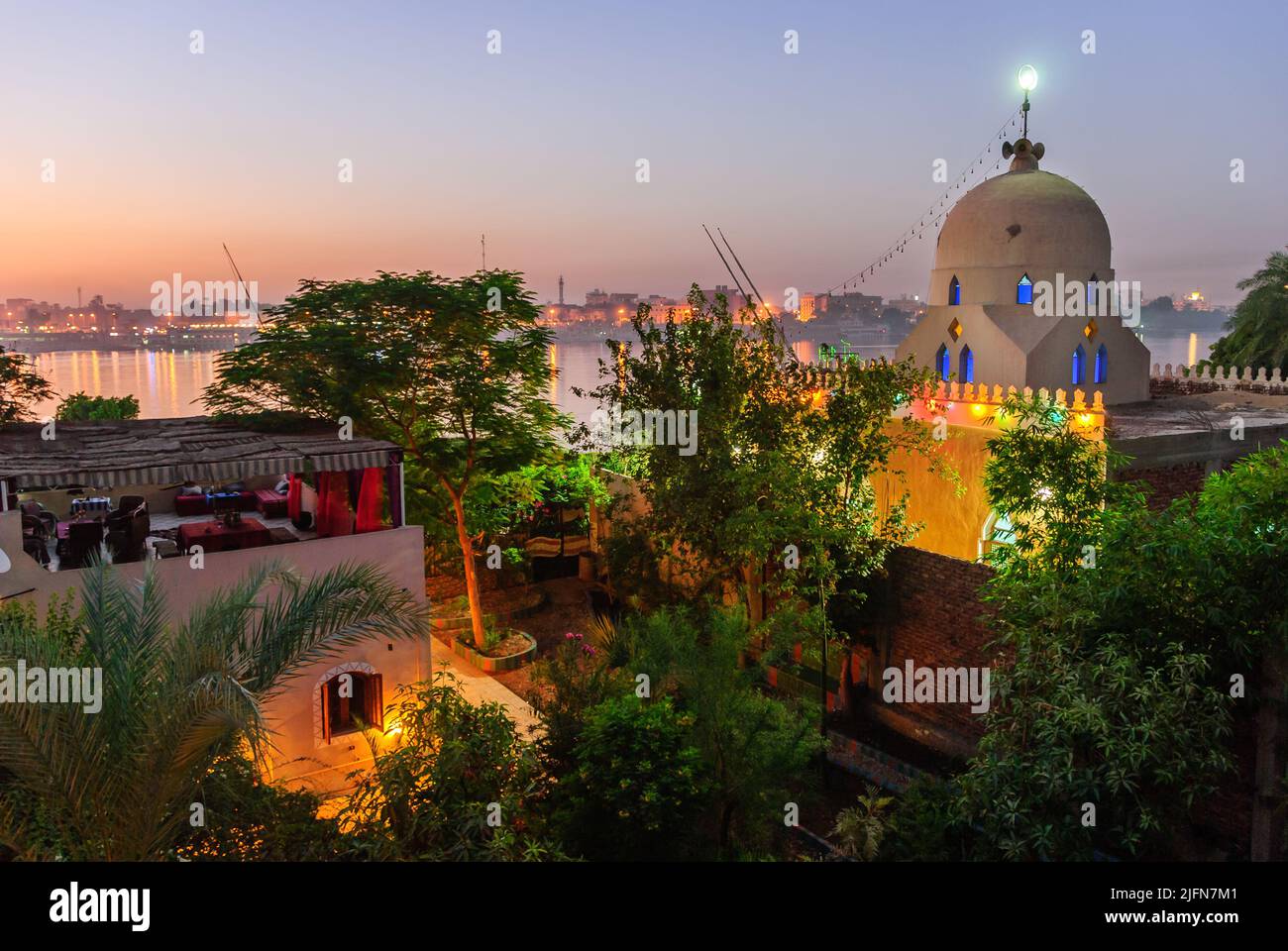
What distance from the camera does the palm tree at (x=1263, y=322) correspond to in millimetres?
26375

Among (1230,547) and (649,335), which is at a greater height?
(649,335)

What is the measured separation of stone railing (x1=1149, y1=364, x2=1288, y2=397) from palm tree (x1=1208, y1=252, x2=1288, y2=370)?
406 cm

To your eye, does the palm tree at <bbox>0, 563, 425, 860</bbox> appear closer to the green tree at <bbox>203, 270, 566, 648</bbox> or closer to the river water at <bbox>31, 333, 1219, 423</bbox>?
the green tree at <bbox>203, 270, 566, 648</bbox>

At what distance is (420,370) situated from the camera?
14.3 meters

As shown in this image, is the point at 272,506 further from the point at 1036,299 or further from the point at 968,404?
the point at 1036,299

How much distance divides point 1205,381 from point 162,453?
2242 centimetres

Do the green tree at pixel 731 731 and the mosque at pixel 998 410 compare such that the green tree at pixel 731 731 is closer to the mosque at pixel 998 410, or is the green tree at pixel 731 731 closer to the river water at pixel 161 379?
the mosque at pixel 998 410

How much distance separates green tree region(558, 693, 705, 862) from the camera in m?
7.91

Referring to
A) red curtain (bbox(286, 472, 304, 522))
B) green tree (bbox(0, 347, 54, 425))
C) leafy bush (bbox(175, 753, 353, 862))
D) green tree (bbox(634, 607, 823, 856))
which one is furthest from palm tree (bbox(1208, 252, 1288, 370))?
green tree (bbox(0, 347, 54, 425))

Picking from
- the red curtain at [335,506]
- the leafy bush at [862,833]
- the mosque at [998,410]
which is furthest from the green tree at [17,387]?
the mosque at [998,410]
